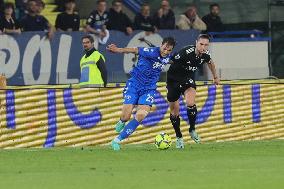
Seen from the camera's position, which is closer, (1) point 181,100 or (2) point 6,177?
(2) point 6,177

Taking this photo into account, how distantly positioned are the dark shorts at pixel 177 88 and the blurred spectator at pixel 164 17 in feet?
20.2

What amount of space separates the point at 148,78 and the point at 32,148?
99.4 inches

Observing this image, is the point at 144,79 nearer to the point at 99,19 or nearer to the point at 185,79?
the point at 185,79

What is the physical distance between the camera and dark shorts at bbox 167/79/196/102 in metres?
18.4

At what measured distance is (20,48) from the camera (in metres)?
22.7

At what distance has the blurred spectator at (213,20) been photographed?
25.7 m

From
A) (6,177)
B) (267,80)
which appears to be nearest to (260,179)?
(6,177)

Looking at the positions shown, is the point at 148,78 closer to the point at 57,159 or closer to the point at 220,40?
the point at 57,159

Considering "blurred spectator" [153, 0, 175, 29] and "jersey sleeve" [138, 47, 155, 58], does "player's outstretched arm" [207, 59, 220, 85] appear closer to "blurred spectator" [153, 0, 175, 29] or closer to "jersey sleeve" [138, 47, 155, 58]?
"jersey sleeve" [138, 47, 155, 58]

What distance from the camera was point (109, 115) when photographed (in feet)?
66.0

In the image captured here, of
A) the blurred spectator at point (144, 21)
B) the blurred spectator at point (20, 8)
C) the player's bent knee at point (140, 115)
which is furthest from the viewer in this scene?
the blurred spectator at point (20, 8)

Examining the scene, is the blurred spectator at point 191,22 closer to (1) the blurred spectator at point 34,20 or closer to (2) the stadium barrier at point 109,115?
(2) the stadium barrier at point 109,115

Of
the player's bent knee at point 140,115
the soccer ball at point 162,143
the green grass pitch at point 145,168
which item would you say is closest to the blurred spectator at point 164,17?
the green grass pitch at point 145,168

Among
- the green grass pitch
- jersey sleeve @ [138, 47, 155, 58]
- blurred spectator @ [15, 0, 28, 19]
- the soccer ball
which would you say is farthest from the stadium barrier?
blurred spectator @ [15, 0, 28, 19]
